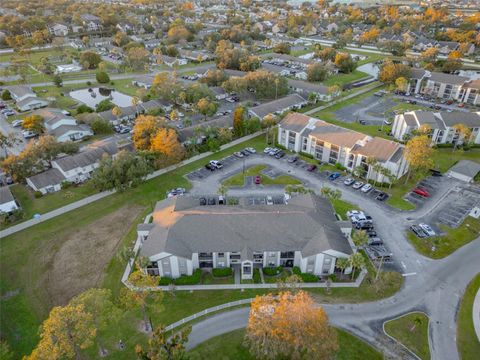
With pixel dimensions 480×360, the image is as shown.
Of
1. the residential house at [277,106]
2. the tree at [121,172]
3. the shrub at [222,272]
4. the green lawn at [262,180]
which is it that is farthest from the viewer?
the residential house at [277,106]

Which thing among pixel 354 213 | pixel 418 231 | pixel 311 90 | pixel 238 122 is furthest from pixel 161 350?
pixel 311 90

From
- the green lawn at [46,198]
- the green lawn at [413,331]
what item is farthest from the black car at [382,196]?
the green lawn at [46,198]

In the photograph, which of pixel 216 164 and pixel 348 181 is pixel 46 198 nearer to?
pixel 216 164

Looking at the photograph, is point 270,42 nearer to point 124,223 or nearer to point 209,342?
point 124,223

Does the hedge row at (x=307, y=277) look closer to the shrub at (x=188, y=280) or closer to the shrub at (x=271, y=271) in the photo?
the shrub at (x=271, y=271)

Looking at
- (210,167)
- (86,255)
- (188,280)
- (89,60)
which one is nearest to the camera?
(188,280)

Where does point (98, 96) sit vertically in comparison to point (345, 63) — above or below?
below
